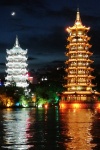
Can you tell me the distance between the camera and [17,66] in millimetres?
155000

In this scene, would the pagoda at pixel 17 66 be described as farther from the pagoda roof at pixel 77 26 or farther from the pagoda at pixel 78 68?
the pagoda roof at pixel 77 26

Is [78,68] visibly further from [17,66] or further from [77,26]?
[17,66]

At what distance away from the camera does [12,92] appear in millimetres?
118688

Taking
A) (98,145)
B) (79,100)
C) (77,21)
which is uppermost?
(77,21)

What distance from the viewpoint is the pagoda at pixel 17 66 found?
153125mm

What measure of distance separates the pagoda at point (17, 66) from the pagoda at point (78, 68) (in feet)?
Answer: 105

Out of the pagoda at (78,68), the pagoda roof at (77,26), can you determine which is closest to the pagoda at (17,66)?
the pagoda at (78,68)

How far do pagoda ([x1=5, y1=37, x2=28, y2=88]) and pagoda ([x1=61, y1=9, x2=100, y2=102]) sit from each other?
32.1 m

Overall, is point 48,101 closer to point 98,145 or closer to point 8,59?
point 8,59

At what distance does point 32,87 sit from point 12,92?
120ft

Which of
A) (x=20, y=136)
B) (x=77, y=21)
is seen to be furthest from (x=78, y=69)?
(x=20, y=136)

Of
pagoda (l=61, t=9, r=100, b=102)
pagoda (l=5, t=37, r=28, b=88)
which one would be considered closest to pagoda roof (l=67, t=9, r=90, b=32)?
pagoda (l=61, t=9, r=100, b=102)

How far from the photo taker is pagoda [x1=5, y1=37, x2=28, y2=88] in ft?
502

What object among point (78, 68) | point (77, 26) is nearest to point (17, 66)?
point (77, 26)
